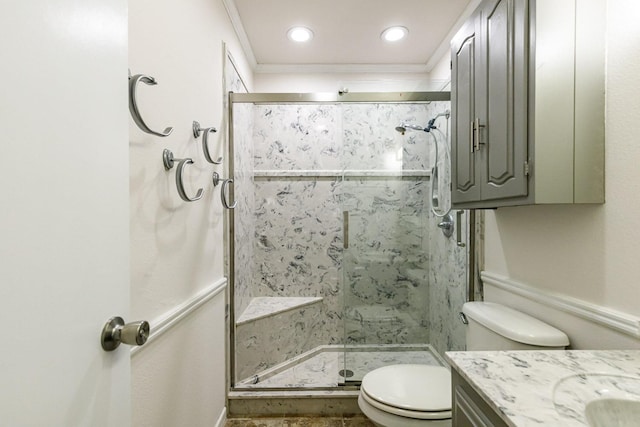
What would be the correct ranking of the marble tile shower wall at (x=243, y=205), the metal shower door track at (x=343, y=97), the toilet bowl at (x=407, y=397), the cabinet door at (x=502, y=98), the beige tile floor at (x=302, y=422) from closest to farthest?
the cabinet door at (x=502, y=98) → the toilet bowl at (x=407, y=397) → the beige tile floor at (x=302, y=422) → the metal shower door track at (x=343, y=97) → the marble tile shower wall at (x=243, y=205)

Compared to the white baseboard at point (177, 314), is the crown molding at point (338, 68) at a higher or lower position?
higher

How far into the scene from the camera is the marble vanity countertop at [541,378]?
2.05ft

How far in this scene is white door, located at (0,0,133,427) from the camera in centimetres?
40

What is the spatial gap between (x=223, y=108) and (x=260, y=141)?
0.91 metres

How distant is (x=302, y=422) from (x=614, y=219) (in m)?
1.81

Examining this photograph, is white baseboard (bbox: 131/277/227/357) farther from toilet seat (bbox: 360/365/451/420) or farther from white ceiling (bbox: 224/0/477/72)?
white ceiling (bbox: 224/0/477/72)

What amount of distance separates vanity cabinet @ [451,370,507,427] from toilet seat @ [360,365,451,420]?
40 cm

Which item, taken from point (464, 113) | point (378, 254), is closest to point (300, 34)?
point (464, 113)

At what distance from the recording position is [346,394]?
1.95 metres

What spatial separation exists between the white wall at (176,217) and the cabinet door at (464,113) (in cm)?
117

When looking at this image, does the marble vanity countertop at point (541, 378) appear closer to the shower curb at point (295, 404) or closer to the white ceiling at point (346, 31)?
the shower curb at point (295, 404)

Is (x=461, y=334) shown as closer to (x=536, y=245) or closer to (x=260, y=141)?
(x=536, y=245)

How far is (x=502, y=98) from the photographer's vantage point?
1.13 metres

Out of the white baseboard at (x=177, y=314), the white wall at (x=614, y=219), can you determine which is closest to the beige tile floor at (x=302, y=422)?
the white baseboard at (x=177, y=314)
